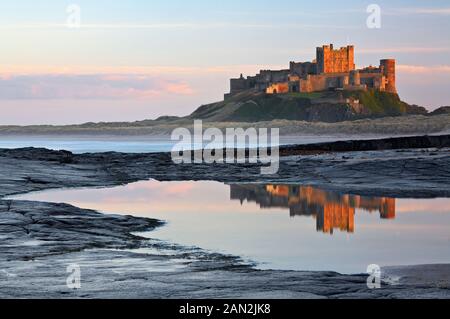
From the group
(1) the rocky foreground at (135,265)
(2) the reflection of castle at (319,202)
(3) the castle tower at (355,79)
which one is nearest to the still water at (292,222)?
(2) the reflection of castle at (319,202)

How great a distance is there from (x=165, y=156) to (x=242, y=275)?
98.0 feet

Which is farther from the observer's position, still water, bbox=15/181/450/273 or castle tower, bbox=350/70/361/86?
castle tower, bbox=350/70/361/86

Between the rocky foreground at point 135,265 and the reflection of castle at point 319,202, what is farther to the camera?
the reflection of castle at point 319,202

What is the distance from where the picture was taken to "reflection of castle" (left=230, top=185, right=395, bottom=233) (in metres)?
14.9

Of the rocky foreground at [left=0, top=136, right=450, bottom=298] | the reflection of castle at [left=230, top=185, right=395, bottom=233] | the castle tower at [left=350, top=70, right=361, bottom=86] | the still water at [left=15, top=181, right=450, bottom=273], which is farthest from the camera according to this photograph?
the castle tower at [left=350, top=70, right=361, bottom=86]

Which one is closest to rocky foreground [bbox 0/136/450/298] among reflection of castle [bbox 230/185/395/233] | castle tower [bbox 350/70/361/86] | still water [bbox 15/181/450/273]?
still water [bbox 15/181/450/273]

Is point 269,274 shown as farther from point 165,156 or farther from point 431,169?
point 165,156

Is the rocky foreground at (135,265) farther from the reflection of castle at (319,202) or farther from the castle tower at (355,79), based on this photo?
the castle tower at (355,79)

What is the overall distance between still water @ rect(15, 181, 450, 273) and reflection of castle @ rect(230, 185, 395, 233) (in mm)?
18

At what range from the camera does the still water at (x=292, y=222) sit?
34.9ft

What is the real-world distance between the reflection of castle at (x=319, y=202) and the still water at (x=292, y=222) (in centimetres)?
2

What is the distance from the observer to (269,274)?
897 cm

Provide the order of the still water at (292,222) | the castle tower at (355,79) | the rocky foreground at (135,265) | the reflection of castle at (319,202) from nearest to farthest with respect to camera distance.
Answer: the rocky foreground at (135,265) < the still water at (292,222) < the reflection of castle at (319,202) < the castle tower at (355,79)

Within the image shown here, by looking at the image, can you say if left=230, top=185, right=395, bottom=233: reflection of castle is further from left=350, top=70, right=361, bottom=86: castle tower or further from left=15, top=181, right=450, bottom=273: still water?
left=350, top=70, right=361, bottom=86: castle tower
